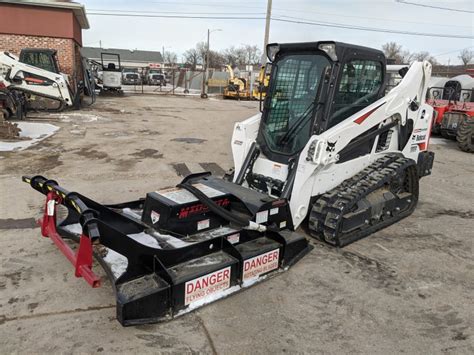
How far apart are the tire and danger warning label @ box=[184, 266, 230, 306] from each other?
10.4 m

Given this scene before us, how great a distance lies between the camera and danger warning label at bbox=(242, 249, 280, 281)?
357cm

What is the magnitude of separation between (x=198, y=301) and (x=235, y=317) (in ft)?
1.09

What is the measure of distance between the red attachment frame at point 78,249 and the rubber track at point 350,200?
8.04 feet

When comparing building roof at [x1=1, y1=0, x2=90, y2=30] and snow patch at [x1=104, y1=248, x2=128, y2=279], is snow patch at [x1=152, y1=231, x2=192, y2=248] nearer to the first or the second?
snow patch at [x1=104, y1=248, x2=128, y2=279]

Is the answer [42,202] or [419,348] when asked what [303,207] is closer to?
[419,348]

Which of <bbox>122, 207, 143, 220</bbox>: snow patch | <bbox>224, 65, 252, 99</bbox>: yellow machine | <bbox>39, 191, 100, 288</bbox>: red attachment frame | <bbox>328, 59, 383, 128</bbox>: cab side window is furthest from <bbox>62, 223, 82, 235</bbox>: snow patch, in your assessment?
<bbox>224, 65, 252, 99</bbox>: yellow machine

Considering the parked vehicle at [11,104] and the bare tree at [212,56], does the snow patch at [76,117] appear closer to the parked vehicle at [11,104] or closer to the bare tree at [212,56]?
the parked vehicle at [11,104]

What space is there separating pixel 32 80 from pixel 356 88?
13.2m

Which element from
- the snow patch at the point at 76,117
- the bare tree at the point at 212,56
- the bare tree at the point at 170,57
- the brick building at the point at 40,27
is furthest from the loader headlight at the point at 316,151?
the bare tree at the point at 170,57

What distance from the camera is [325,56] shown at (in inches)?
173

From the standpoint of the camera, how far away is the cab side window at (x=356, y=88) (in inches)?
175

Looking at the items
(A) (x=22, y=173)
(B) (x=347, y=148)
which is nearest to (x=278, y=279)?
(B) (x=347, y=148)

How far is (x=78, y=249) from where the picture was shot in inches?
128

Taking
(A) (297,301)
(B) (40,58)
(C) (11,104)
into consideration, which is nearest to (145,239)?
(A) (297,301)
